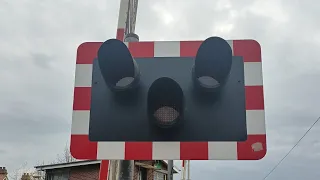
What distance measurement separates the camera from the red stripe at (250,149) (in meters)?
1.63

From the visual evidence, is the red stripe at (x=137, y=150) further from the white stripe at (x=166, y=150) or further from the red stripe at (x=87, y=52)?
the red stripe at (x=87, y=52)

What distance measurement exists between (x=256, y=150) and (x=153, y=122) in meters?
0.47

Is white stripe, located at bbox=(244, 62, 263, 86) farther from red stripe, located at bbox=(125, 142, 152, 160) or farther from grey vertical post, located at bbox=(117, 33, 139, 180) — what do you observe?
grey vertical post, located at bbox=(117, 33, 139, 180)

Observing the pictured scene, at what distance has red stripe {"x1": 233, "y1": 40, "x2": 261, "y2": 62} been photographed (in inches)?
69.4

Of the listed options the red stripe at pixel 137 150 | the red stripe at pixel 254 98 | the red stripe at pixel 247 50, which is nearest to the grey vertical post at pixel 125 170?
the red stripe at pixel 137 150

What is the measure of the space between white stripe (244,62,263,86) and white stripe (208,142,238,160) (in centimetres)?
30

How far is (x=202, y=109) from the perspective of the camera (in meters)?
1.64

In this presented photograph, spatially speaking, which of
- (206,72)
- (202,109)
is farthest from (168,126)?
(206,72)

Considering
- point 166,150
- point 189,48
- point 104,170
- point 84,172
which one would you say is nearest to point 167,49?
point 189,48

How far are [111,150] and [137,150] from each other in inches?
4.6

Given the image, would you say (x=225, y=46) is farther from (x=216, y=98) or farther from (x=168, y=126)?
(x=168, y=126)

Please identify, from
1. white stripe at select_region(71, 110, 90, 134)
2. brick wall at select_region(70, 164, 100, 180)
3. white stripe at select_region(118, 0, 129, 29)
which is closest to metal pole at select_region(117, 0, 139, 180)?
white stripe at select_region(118, 0, 129, 29)

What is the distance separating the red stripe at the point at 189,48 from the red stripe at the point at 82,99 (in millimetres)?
478

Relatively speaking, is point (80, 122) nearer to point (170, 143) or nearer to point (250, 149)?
point (170, 143)
